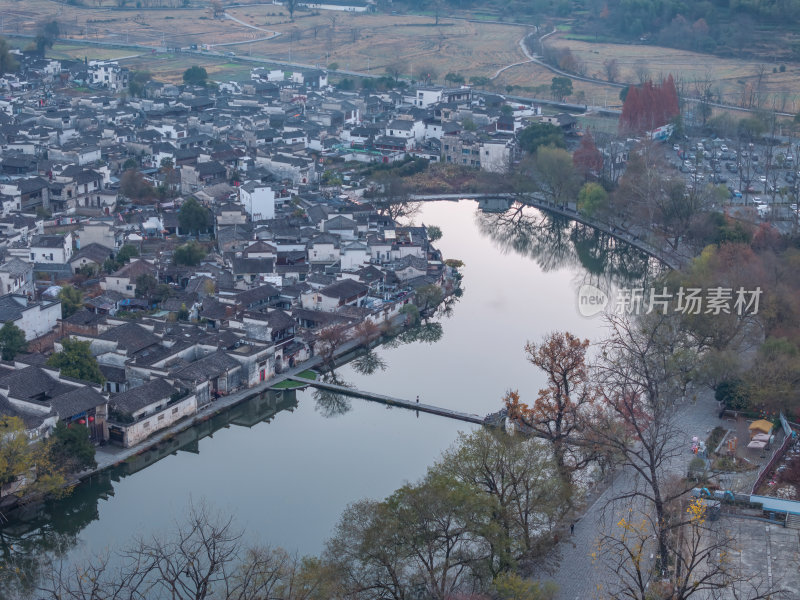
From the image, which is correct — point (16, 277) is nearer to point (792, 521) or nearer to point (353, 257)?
point (353, 257)

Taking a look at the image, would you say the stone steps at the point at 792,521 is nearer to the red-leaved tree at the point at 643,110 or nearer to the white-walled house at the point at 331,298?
the white-walled house at the point at 331,298

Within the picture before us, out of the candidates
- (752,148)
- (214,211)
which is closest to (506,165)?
(752,148)

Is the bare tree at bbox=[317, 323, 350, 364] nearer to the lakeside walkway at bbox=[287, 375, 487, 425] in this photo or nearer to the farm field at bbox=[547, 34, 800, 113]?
the lakeside walkway at bbox=[287, 375, 487, 425]

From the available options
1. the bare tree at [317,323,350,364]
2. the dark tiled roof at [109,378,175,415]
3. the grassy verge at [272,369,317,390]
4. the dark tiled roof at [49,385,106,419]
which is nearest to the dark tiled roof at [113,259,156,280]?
the bare tree at [317,323,350,364]

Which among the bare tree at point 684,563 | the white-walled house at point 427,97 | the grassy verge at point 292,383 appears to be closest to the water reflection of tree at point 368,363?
the grassy verge at point 292,383

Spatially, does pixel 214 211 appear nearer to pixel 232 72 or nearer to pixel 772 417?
pixel 772 417

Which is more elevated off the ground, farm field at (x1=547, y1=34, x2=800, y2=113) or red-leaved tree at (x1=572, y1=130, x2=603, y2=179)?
farm field at (x1=547, y1=34, x2=800, y2=113)
